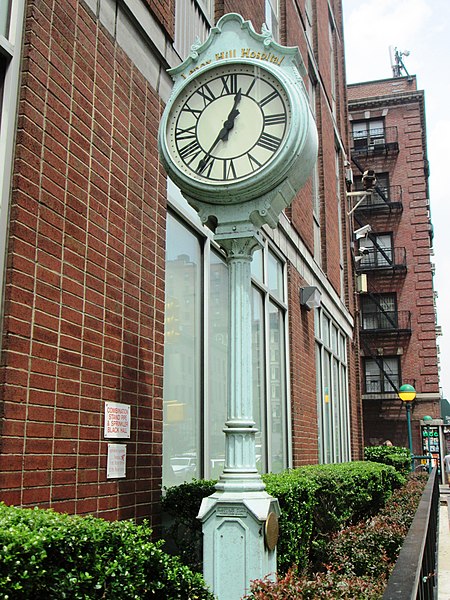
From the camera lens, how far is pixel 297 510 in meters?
6.09

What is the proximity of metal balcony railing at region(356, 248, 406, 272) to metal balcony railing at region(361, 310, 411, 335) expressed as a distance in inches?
96.1

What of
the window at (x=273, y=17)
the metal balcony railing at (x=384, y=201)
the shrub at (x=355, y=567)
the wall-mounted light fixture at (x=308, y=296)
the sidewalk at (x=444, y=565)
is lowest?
the sidewalk at (x=444, y=565)

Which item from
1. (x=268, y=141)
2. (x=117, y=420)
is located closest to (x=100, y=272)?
(x=117, y=420)

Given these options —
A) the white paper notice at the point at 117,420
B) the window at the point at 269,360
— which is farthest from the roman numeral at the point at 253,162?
the window at the point at 269,360

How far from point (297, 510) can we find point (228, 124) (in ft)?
11.7

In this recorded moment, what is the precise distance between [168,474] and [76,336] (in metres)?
2.09

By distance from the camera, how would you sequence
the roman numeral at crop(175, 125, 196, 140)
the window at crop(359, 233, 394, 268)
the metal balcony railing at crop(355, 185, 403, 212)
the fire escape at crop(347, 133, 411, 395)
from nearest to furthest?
1. the roman numeral at crop(175, 125, 196, 140)
2. the fire escape at crop(347, 133, 411, 395)
3. the window at crop(359, 233, 394, 268)
4. the metal balcony railing at crop(355, 185, 403, 212)

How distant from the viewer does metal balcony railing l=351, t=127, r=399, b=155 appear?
3828cm

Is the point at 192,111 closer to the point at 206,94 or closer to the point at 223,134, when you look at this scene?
the point at 206,94

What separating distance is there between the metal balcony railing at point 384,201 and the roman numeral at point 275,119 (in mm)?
34104

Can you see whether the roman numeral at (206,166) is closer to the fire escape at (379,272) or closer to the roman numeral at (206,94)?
the roman numeral at (206,94)

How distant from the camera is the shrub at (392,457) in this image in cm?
1892

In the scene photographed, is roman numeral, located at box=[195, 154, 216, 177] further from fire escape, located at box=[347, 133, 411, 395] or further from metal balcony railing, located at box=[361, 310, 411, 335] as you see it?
metal balcony railing, located at box=[361, 310, 411, 335]

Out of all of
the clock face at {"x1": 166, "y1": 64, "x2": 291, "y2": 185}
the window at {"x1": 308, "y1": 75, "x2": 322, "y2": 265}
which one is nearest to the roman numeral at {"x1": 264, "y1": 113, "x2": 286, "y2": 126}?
the clock face at {"x1": 166, "y1": 64, "x2": 291, "y2": 185}
